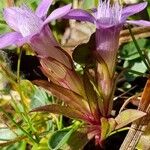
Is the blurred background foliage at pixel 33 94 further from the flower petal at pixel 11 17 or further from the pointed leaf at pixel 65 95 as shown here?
the flower petal at pixel 11 17

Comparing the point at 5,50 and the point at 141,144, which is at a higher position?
the point at 5,50

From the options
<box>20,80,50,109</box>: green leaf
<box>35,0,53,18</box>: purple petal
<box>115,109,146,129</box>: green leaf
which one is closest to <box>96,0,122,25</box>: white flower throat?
Answer: <box>35,0,53,18</box>: purple petal

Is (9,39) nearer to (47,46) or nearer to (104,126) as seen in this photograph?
(47,46)

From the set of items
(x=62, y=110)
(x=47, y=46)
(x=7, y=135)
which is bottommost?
(x=7, y=135)

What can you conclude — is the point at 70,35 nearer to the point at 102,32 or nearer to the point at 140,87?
the point at 140,87

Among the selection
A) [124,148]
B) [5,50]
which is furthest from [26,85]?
[124,148]

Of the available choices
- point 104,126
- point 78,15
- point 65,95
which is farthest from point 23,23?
point 104,126
